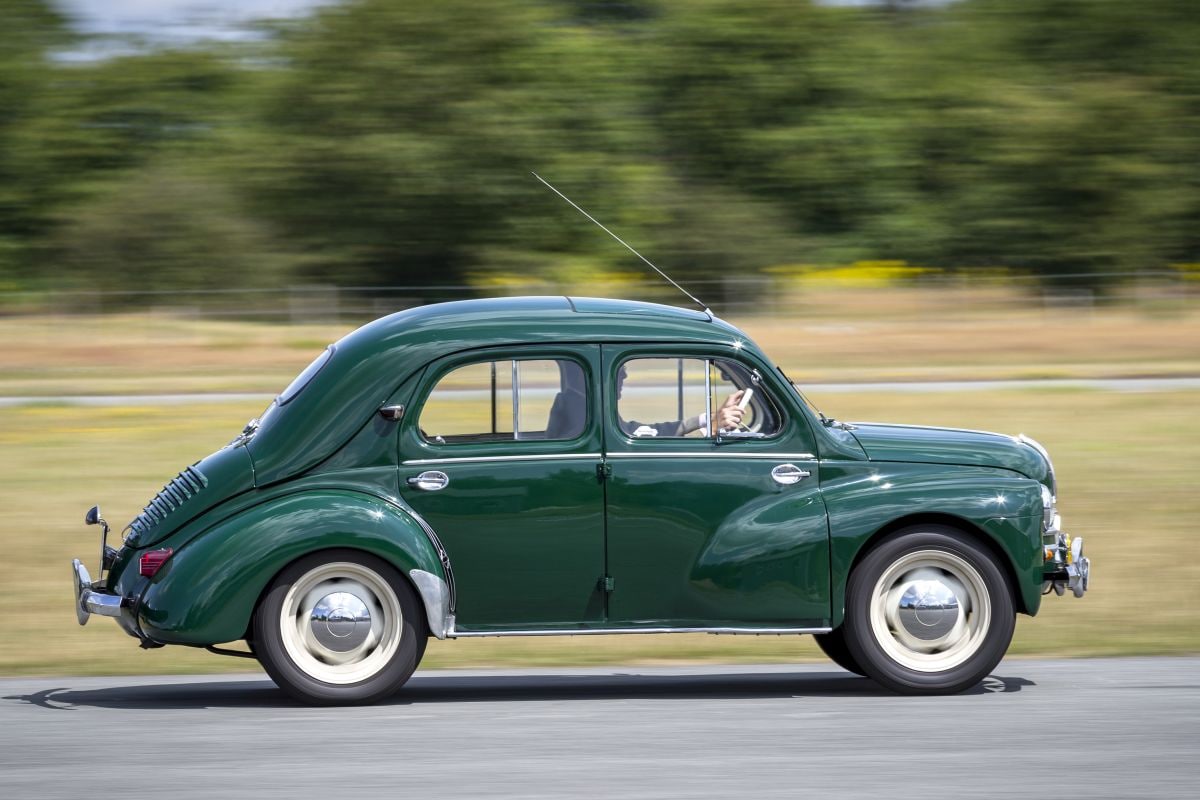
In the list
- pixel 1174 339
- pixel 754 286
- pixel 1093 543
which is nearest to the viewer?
pixel 1093 543

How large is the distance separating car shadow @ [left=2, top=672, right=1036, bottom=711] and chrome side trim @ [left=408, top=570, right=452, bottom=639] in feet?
1.50

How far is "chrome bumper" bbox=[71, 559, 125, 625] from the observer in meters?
7.30

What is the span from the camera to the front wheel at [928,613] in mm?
7449

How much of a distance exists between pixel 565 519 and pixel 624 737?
1099 mm

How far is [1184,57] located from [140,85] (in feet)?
93.1

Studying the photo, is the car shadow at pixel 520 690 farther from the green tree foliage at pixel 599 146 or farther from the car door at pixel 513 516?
the green tree foliage at pixel 599 146

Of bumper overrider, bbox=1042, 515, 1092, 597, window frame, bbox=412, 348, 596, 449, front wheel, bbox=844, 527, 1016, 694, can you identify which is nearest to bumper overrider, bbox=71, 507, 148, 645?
window frame, bbox=412, 348, 596, 449

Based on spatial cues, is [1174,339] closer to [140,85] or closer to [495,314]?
[495,314]

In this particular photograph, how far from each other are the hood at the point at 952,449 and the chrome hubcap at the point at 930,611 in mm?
464

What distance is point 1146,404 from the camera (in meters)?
20.4

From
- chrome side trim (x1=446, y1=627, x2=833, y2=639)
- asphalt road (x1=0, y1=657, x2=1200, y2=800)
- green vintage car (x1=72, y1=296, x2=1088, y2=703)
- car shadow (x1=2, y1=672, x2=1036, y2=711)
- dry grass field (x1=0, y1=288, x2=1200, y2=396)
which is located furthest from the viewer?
dry grass field (x1=0, y1=288, x2=1200, y2=396)

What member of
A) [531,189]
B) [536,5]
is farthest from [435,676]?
[536,5]

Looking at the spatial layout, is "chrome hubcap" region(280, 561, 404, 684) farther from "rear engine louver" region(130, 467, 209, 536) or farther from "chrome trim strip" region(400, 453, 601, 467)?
"rear engine louver" region(130, 467, 209, 536)

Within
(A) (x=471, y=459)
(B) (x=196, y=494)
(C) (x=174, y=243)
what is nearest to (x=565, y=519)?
(A) (x=471, y=459)
